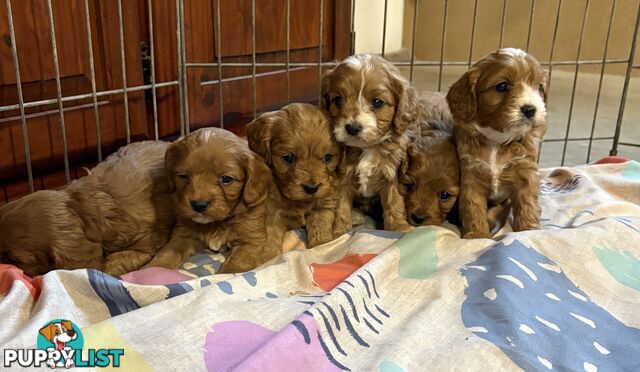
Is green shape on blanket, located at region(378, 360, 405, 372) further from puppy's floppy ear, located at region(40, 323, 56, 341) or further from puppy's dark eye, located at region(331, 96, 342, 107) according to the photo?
puppy's dark eye, located at region(331, 96, 342, 107)

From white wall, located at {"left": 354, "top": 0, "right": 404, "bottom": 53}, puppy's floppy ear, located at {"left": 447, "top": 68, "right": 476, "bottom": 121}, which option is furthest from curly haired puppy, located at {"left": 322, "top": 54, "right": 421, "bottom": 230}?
white wall, located at {"left": 354, "top": 0, "right": 404, "bottom": 53}

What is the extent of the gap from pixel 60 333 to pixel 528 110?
1.77 metres

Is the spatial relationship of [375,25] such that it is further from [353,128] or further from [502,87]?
[353,128]

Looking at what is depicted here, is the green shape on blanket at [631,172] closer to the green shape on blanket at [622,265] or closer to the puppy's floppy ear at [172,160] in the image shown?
the green shape on blanket at [622,265]

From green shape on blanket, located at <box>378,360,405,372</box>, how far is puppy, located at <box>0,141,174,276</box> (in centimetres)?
111

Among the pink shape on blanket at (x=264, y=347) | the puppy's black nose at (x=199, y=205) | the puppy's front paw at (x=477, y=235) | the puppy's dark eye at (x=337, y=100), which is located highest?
the puppy's dark eye at (x=337, y=100)

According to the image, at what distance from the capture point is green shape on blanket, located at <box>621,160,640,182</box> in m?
2.95

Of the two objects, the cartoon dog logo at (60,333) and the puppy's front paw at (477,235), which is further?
the puppy's front paw at (477,235)

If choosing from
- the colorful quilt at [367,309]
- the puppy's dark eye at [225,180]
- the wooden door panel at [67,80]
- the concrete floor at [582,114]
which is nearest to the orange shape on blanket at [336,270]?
the colorful quilt at [367,309]

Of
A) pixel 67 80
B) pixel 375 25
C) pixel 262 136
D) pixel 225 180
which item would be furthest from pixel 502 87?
pixel 375 25

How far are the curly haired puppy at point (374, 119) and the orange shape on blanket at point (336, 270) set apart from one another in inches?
14.2

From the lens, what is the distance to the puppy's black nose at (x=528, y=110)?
7.14 ft

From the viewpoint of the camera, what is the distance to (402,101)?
7.62 feet

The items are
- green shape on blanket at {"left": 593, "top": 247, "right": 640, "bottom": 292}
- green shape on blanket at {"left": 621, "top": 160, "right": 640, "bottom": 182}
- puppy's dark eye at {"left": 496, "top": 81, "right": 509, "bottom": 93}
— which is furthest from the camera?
→ green shape on blanket at {"left": 621, "top": 160, "right": 640, "bottom": 182}
